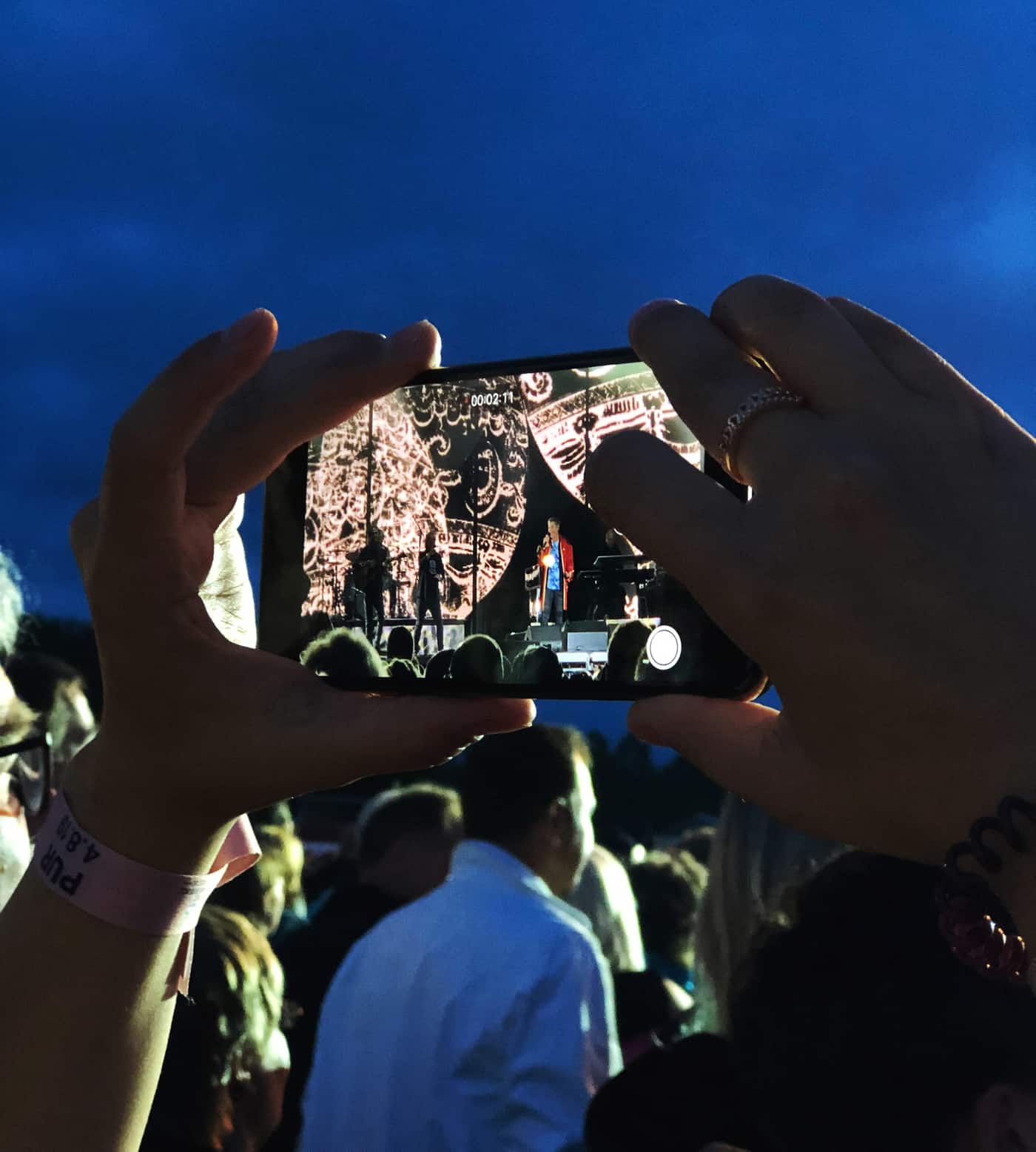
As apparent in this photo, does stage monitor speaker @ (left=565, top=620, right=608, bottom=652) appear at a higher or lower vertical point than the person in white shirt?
higher

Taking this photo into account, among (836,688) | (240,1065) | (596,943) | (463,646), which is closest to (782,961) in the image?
(596,943)

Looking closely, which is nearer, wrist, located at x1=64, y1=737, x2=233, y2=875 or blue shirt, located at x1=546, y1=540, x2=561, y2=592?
wrist, located at x1=64, y1=737, x2=233, y2=875

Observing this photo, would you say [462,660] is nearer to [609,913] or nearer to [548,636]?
[548,636]

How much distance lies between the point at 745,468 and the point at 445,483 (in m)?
0.46

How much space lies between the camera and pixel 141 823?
89 cm

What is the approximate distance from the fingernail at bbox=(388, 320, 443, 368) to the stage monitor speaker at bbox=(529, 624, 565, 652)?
0.30 metres

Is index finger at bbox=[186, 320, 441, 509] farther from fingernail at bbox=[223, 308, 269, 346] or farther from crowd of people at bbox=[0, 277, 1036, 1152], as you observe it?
fingernail at bbox=[223, 308, 269, 346]

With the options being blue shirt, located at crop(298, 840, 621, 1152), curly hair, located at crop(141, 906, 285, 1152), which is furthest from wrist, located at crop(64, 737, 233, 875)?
curly hair, located at crop(141, 906, 285, 1152)

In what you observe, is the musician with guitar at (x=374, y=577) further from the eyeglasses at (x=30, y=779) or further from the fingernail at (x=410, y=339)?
the eyeglasses at (x=30, y=779)

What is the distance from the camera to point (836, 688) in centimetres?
65

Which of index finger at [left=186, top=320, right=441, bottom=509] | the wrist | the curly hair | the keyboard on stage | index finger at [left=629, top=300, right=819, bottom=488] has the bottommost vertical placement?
the curly hair

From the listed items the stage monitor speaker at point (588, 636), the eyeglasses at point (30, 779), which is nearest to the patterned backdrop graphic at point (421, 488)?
the stage monitor speaker at point (588, 636)

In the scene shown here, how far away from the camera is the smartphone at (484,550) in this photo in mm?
998

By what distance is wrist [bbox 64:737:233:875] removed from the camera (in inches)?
34.8
